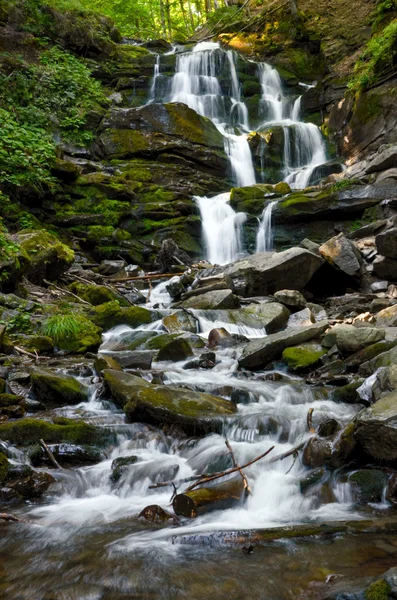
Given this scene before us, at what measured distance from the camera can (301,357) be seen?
7.37 meters

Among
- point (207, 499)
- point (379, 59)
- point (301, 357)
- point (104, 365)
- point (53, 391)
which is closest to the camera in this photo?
point (207, 499)

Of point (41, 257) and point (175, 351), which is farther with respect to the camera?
point (41, 257)

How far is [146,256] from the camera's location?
15.9 metres

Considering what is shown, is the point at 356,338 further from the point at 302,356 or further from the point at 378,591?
the point at 378,591

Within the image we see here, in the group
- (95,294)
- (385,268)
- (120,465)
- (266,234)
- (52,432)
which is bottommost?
(120,465)

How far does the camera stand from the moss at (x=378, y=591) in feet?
7.47

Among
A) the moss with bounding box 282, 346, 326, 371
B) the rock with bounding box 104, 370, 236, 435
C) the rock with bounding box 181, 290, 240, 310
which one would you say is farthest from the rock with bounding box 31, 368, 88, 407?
the rock with bounding box 181, 290, 240, 310

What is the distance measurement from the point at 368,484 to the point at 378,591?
1765 mm

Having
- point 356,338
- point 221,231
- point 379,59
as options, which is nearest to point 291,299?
point 356,338

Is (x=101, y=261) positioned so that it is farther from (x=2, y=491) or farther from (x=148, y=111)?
(x=2, y=491)

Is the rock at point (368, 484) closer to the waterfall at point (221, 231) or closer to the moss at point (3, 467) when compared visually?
the moss at point (3, 467)

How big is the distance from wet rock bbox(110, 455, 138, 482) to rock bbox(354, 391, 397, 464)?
2132 mm

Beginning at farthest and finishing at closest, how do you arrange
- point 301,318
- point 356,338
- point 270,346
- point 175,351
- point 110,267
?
point 110,267
point 301,318
point 175,351
point 270,346
point 356,338

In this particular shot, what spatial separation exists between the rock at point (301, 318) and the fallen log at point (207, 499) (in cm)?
600
